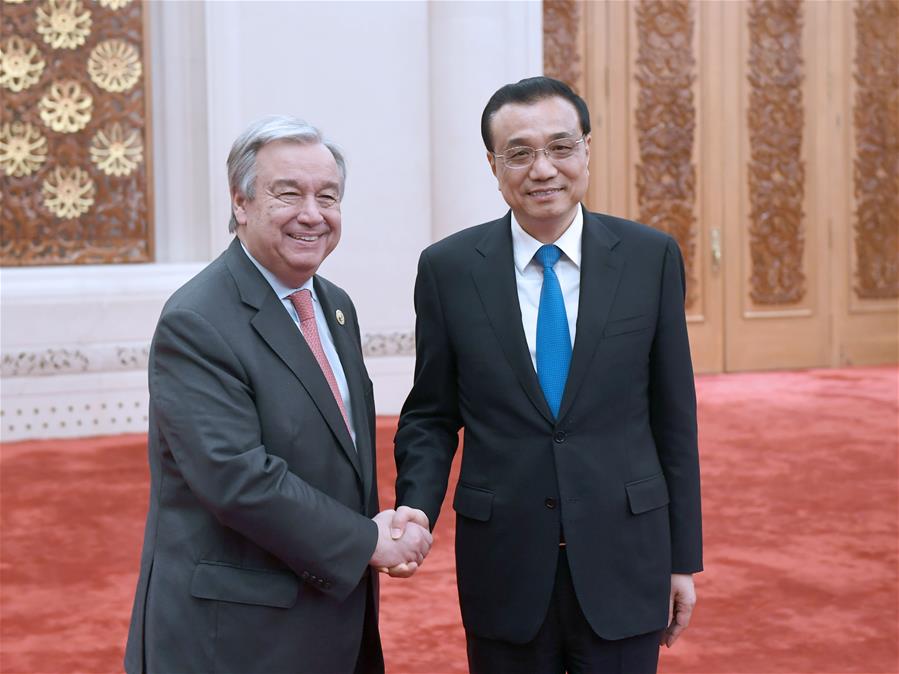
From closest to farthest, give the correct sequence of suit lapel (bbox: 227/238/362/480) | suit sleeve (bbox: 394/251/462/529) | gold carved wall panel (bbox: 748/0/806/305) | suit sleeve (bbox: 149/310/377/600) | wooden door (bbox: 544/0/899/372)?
suit sleeve (bbox: 149/310/377/600) → suit lapel (bbox: 227/238/362/480) → suit sleeve (bbox: 394/251/462/529) → wooden door (bbox: 544/0/899/372) → gold carved wall panel (bbox: 748/0/806/305)

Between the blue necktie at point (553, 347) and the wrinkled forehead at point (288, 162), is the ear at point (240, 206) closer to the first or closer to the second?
the wrinkled forehead at point (288, 162)

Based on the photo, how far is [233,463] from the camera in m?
1.65

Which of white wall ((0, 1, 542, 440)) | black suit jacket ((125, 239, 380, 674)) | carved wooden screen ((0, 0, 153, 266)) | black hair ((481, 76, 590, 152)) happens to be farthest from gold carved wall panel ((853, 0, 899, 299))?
black suit jacket ((125, 239, 380, 674))

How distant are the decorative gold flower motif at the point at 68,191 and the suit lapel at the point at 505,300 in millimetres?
5249

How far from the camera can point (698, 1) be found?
27.8 feet

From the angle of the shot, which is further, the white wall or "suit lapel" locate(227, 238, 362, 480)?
the white wall

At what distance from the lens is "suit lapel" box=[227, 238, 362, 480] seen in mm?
1775

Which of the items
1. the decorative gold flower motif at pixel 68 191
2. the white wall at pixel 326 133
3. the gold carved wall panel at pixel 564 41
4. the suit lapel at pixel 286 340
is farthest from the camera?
the gold carved wall panel at pixel 564 41

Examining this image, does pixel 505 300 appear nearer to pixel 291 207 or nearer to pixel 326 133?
pixel 291 207

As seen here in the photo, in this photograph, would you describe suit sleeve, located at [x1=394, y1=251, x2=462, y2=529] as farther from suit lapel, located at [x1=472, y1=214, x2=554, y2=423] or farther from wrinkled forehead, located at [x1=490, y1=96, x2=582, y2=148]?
wrinkled forehead, located at [x1=490, y1=96, x2=582, y2=148]

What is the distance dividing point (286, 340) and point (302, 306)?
0.12 meters

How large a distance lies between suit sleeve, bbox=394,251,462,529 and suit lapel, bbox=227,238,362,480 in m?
0.22

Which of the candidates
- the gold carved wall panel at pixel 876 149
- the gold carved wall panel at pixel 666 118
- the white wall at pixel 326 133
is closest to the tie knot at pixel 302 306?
the white wall at pixel 326 133

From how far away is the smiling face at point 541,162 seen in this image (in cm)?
189
